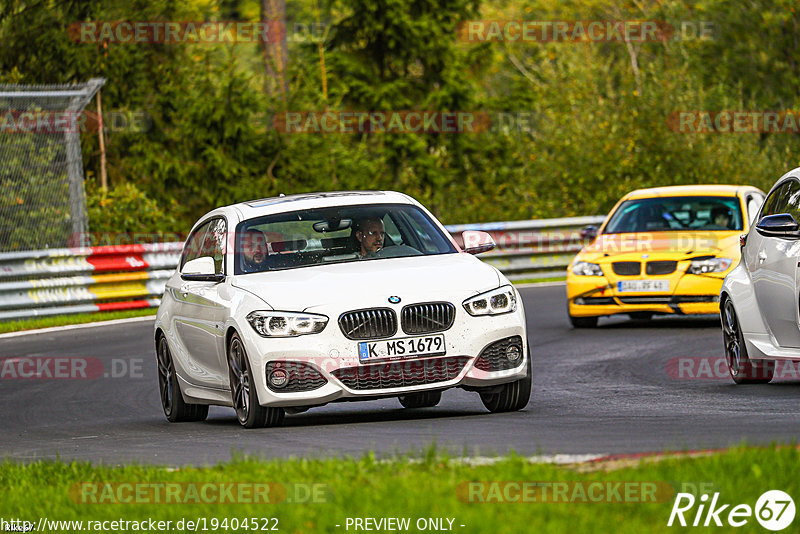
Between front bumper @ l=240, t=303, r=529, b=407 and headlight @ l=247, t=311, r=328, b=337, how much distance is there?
0.04 m

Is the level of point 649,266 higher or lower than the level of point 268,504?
lower

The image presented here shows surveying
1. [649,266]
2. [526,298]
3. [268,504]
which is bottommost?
[526,298]

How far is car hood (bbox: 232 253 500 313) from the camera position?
9.87m

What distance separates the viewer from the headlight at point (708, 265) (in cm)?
1761

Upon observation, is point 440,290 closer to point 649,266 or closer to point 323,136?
point 649,266

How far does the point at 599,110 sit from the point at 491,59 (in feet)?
38.0

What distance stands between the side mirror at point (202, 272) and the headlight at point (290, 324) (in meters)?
1.12

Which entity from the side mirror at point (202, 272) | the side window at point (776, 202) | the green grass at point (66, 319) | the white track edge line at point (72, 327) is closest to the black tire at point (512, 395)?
the side mirror at point (202, 272)

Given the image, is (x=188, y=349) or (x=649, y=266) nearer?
(x=188, y=349)

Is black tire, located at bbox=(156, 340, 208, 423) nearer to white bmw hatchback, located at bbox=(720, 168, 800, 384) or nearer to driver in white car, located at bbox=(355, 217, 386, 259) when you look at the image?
driver in white car, located at bbox=(355, 217, 386, 259)

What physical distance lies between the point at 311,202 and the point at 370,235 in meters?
0.58

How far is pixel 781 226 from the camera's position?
34.2 ft

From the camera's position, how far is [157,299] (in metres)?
24.0

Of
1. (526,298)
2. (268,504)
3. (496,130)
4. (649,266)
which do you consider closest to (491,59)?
(496,130)
